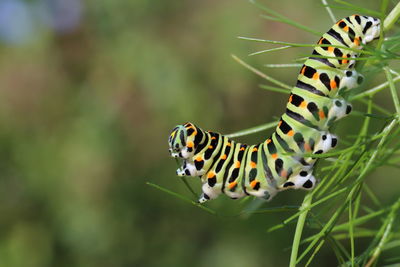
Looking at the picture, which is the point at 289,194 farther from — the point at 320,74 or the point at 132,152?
the point at 320,74

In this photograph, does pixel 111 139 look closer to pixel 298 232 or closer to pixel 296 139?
pixel 296 139

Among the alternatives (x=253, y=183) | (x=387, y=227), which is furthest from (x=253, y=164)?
(x=387, y=227)

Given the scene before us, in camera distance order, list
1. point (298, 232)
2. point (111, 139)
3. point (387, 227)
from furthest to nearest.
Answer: point (111, 139)
point (387, 227)
point (298, 232)

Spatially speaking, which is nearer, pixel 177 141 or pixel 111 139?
pixel 177 141

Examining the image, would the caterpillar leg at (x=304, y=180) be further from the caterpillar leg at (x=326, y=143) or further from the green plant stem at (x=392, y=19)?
the green plant stem at (x=392, y=19)

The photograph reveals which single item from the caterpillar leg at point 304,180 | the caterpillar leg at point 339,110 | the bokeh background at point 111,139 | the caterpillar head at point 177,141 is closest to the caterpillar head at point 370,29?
the caterpillar leg at point 339,110

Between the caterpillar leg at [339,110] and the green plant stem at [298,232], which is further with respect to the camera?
the caterpillar leg at [339,110]

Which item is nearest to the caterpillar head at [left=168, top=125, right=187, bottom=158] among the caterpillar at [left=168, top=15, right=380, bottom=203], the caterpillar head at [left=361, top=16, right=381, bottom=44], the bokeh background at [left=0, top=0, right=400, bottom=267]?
the caterpillar at [left=168, top=15, right=380, bottom=203]
